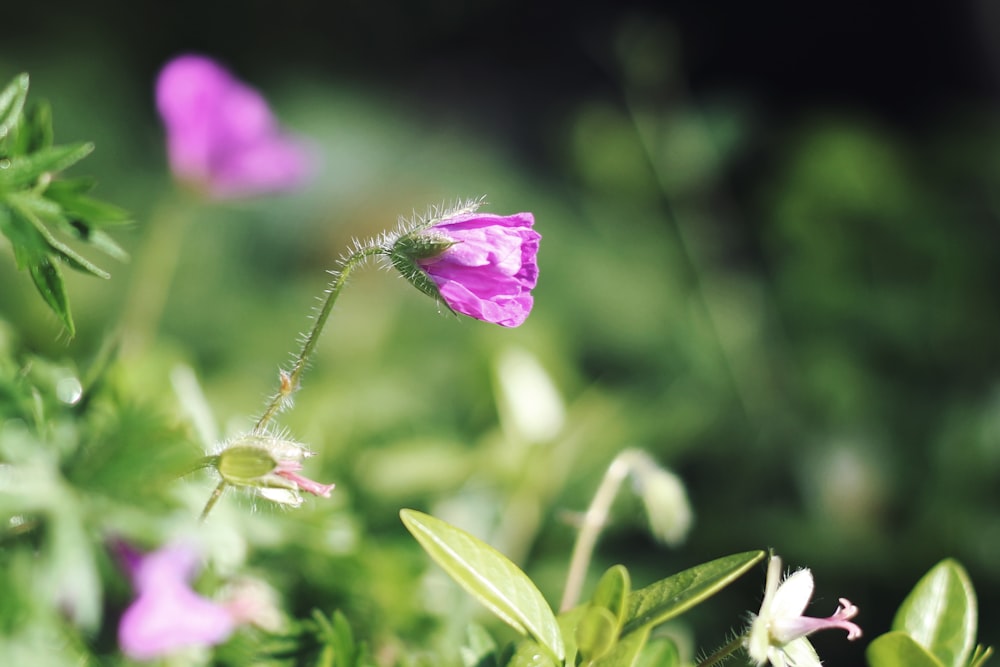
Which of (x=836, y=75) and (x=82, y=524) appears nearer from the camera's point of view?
(x=82, y=524)

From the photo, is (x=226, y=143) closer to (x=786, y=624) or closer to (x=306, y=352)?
(x=306, y=352)

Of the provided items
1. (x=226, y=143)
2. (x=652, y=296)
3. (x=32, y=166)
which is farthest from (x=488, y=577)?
(x=652, y=296)

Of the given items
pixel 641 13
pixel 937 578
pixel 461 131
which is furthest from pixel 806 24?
pixel 937 578

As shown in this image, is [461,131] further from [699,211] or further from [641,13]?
[699,211]

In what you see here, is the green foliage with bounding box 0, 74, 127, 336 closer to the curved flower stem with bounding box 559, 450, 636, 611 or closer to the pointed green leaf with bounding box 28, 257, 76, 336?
the pointed green leaf with bounding box 28, 257, 76, 336

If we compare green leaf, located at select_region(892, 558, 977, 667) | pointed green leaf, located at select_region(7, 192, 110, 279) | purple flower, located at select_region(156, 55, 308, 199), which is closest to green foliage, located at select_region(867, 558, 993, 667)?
green leaf, located at select_region(892, 558, 977, 667)
